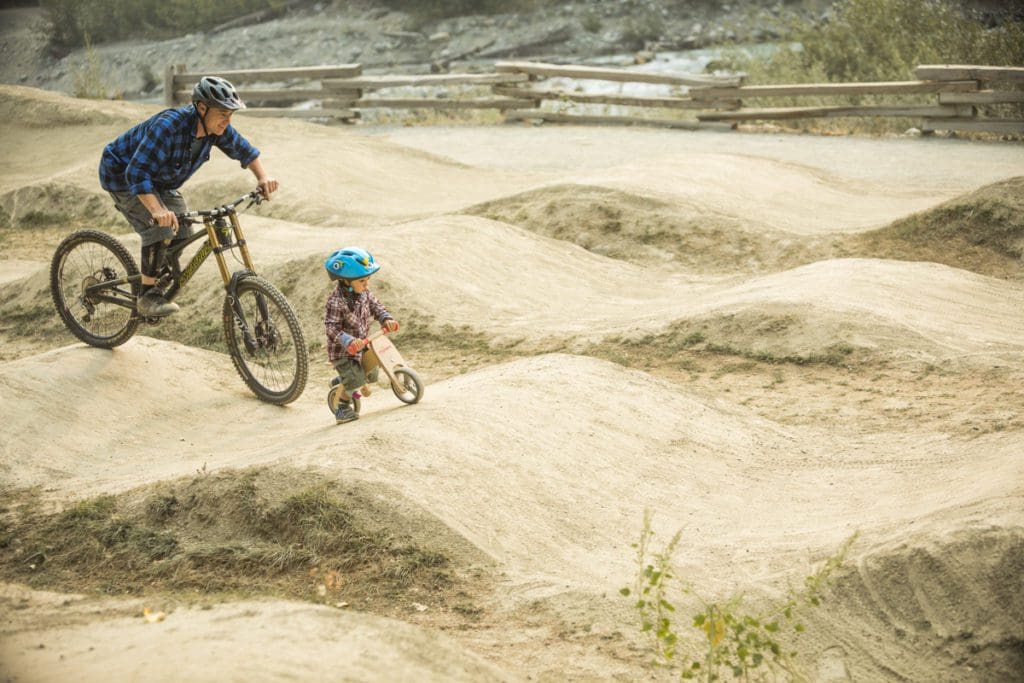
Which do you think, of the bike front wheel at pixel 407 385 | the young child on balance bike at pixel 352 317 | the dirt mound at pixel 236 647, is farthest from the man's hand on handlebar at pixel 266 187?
the dirt mound at pixel 236 647

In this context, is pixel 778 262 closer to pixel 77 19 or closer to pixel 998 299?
pixel 998 299

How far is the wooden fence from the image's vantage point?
17141 mm

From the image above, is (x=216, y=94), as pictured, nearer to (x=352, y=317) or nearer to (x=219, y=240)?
(x=219, y=240)

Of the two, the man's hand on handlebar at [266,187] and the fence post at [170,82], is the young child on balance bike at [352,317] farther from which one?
the fence post at [170,82]

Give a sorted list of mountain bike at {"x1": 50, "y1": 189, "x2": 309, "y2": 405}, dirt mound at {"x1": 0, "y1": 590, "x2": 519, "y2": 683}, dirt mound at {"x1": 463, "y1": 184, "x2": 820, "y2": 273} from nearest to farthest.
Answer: dirt mound at {"x1": 0, "y1": 590, "x2": 519, "y2": 683} → mountain bike at {"x1": 50, "y1": 189, "x2": 309, "y2": 405} → dirt mound at {"x1": 463, "y1": 184, "x2": 820, "y2": 273}

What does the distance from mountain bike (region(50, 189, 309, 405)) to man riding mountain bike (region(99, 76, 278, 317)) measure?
129mm

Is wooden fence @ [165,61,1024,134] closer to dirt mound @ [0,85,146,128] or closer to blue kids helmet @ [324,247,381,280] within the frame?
dirt mound @ [0,85,146,128]

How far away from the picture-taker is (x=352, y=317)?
23.0ft

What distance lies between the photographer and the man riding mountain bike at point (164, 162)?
7.66 meters

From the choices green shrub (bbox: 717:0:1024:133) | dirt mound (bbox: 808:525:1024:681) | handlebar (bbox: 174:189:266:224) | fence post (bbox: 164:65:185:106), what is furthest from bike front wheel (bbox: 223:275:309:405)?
fence post (bbox: 164:65:185:106)

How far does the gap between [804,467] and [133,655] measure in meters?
4.51

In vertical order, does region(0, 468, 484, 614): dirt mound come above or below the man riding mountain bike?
below

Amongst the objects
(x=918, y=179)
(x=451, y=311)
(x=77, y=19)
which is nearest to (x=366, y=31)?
(x=77, y=19)

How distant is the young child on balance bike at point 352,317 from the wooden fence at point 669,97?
13.2 metres
